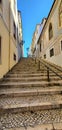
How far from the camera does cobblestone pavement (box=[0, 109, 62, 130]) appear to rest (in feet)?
Answer: 8.39

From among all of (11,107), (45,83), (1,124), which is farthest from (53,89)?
(1,124)

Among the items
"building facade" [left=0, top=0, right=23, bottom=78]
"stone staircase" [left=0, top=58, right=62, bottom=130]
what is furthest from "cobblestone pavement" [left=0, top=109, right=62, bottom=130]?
"building facade" [left=0, top=0, right=23, bottom=78]

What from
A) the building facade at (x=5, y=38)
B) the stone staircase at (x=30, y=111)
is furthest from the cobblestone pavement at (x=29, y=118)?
the building facade at (x=5, y=38)

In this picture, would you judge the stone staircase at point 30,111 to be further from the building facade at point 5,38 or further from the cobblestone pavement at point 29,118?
the building facade at point 5,38

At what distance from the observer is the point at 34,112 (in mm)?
3111

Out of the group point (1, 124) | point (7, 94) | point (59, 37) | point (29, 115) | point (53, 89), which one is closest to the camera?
point (1, 124)

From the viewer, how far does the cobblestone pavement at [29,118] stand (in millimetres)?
2559

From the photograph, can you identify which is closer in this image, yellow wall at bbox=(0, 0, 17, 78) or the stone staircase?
the stone staircase

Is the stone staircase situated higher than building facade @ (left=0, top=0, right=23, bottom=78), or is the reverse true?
building facade @ (left=0, top=0, right=23, bottom=78)

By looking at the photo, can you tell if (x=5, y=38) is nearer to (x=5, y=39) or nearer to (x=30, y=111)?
(x=5, y=39)

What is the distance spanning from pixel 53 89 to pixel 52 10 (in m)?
7.68

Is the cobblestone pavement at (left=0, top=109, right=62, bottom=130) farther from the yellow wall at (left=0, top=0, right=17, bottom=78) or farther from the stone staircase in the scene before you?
the yellow wall at (left=0, top=0, right=17, bottom=78)

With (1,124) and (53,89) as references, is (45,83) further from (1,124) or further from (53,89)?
(1,124)

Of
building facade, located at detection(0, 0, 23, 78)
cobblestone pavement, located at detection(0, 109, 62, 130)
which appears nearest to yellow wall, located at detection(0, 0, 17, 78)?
building facade, located at detection(0, 0, 23, 78)
